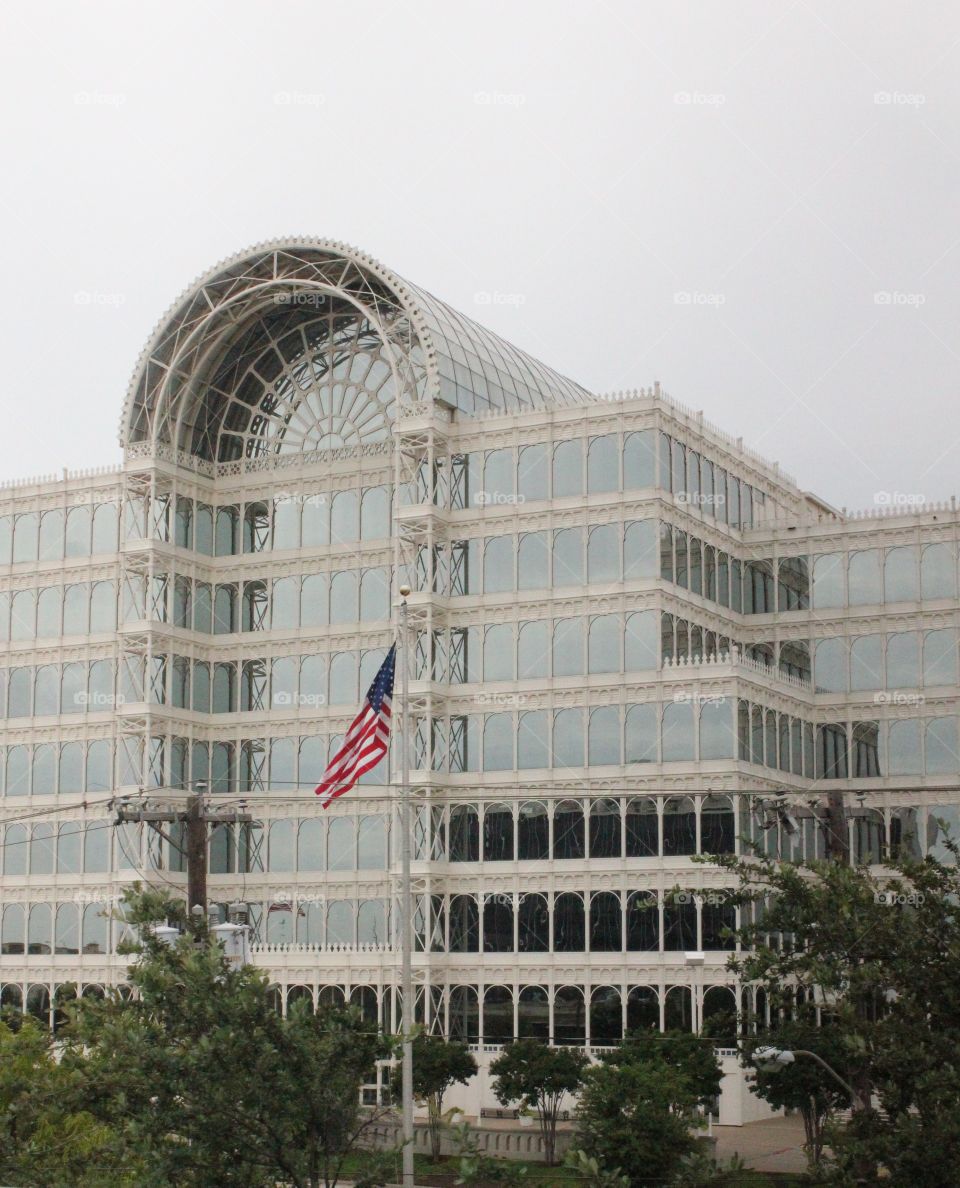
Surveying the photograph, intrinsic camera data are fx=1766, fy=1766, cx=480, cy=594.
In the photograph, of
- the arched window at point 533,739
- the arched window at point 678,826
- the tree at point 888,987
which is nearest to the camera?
the tree at point 888,987

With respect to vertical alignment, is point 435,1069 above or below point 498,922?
below

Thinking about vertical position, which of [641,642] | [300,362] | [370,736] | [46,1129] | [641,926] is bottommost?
[46,1129]

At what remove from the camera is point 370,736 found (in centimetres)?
4600

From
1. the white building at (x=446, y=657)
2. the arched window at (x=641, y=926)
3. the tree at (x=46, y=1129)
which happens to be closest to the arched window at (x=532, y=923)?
the white building at (x=446, y=657)

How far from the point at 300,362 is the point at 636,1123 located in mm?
41701

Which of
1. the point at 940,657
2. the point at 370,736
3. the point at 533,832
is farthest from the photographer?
the point at 940,657

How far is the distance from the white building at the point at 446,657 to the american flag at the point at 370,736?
17.3 meters

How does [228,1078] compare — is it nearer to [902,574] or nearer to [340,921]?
[340,921]

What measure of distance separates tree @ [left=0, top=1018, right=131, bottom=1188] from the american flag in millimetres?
10834

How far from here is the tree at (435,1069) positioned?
179 ft

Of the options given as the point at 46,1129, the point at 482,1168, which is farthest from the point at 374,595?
the point at 482,1168

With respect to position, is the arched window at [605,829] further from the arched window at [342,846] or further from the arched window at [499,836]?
the arched window at [342,846]

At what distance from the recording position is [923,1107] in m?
20.9

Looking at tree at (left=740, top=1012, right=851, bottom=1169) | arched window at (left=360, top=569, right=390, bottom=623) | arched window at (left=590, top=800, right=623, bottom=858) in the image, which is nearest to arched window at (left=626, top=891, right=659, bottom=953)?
arched window at (left=590, top=800, right=623, bottom=858)
